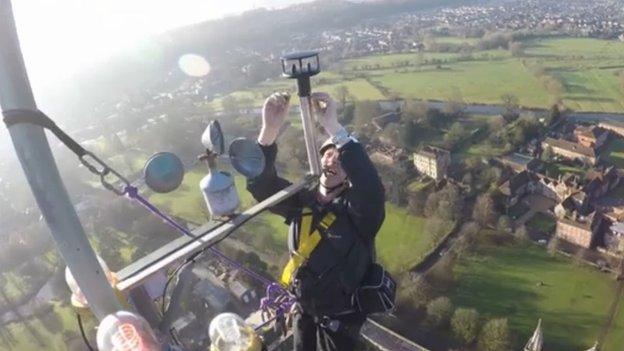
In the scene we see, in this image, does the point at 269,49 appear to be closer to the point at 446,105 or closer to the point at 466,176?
the point at 446,105

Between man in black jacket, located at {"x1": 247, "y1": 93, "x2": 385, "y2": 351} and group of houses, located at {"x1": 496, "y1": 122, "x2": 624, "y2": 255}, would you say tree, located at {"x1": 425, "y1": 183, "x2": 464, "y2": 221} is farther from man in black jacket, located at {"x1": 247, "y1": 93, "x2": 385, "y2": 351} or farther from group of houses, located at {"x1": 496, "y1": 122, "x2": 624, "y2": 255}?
man in black jacket, located at {"x1": 247, "y1": 93, "x2": 385, "y2": 351}

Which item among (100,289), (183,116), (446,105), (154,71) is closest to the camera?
(100,289)

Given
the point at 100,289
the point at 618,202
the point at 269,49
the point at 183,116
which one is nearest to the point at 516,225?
the point at 618,202

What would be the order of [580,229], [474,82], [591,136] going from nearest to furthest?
[580,229]
[591,136]
[474,82]

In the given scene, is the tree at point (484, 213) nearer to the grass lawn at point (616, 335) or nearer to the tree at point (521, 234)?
the tree at point (521, 234)

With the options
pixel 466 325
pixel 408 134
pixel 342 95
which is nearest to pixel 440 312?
pixel 466 325

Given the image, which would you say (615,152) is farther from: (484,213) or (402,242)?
(402,242)
